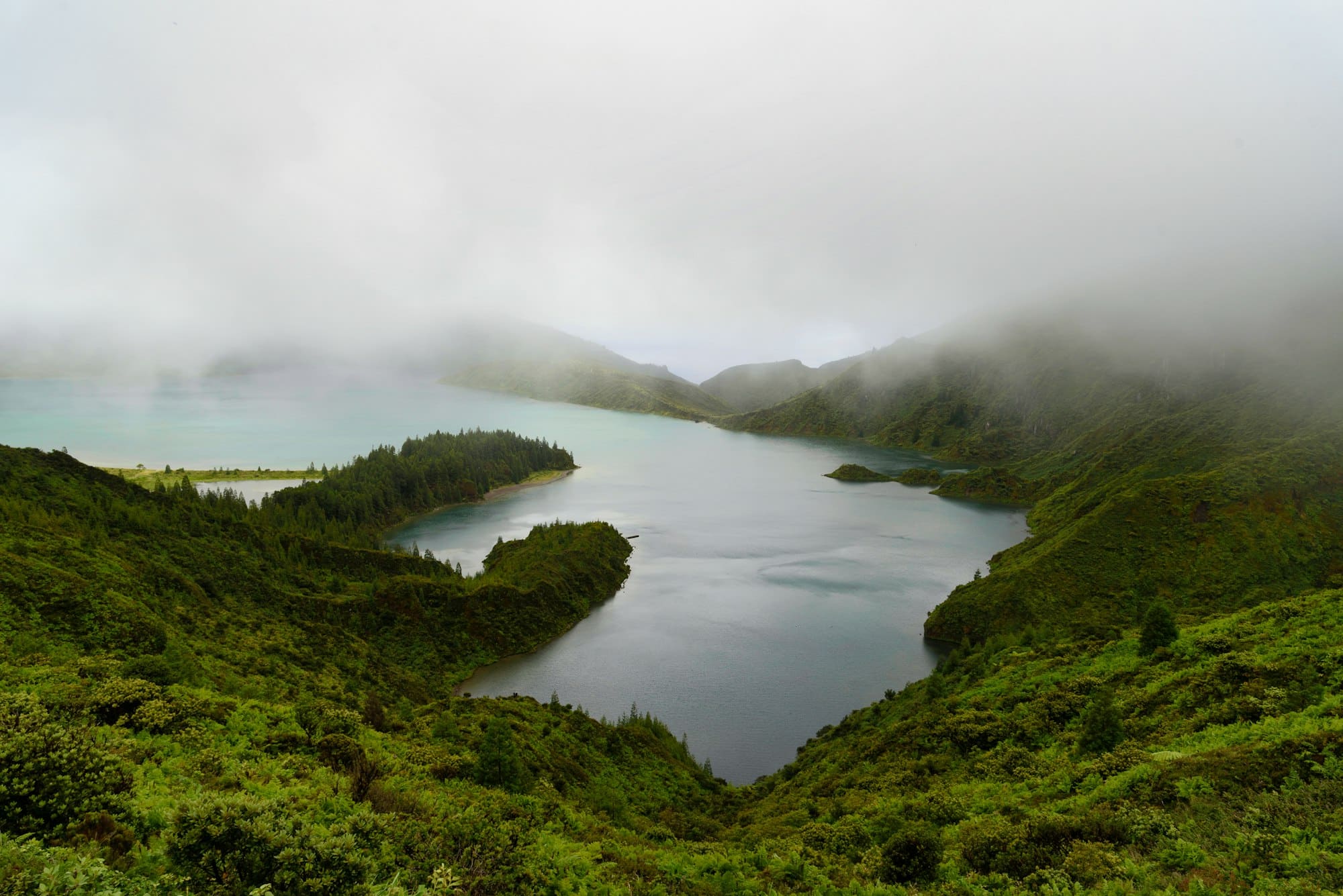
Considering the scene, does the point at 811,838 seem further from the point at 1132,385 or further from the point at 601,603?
the point at 1132,385

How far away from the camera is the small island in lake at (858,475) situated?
564 feet

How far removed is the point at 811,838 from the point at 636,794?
1456 centimetres

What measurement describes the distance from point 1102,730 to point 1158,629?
10.5 meters

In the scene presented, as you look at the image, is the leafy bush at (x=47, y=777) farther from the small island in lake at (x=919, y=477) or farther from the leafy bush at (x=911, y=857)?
the small island in lake at (x=919, y=477)

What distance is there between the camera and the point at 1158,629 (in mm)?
27938

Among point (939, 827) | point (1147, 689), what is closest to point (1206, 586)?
point (1147, 689)

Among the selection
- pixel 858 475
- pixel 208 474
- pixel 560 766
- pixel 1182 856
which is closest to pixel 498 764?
pixel 560 766

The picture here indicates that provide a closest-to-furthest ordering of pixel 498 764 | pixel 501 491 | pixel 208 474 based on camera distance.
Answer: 1. pixel 498 764
2. pixel 208 474
3. pixel 501 491

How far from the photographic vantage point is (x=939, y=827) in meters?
18.4

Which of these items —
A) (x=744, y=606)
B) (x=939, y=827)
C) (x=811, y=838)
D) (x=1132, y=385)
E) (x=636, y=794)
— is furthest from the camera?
(x=1132, y=385)

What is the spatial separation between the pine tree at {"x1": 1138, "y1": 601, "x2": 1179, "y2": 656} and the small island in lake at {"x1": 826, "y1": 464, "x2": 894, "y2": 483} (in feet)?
477

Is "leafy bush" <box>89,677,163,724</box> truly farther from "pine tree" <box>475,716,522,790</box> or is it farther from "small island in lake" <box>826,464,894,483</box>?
"small island in lake" <box>826,464,894,483</box>

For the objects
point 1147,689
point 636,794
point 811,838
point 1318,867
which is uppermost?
point 1318,867

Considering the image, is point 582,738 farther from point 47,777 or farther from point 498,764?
point 47,777
